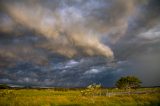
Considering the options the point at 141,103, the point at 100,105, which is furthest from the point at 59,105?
the point at 141,103

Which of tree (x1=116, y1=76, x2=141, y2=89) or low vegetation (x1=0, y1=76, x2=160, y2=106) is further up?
tree (x1=116, y1=76, x2=141, y2=89)

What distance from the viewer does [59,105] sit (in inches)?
1601

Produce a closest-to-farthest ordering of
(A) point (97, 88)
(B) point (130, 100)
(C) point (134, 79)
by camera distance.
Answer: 1. (B) point (130, 100)
2. (A) point (97, 88)
3. (C) point (134, 79)

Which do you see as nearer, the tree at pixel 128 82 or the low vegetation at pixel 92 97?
the low vegetation at pixel 92 97

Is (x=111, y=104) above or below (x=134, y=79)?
below

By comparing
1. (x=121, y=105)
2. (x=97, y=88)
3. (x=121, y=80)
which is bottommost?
(x=121, y=105)

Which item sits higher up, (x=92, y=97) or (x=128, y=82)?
(x=128, y=82)

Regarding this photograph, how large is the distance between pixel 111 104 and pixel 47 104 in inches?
400

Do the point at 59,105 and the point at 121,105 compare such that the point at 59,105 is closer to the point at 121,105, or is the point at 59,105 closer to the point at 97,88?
the point at 121,105

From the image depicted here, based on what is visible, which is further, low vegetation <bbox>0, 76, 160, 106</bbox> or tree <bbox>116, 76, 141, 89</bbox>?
tree <bbox>116, 76, 141, 89</bbox>

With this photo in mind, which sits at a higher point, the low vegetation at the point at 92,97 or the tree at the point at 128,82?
the tree at the point at 128,82

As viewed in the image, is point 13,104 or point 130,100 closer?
point 13,104

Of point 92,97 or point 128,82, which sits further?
point 128,82

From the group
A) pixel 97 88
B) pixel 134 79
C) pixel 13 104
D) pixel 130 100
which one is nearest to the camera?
pixel 13 104
